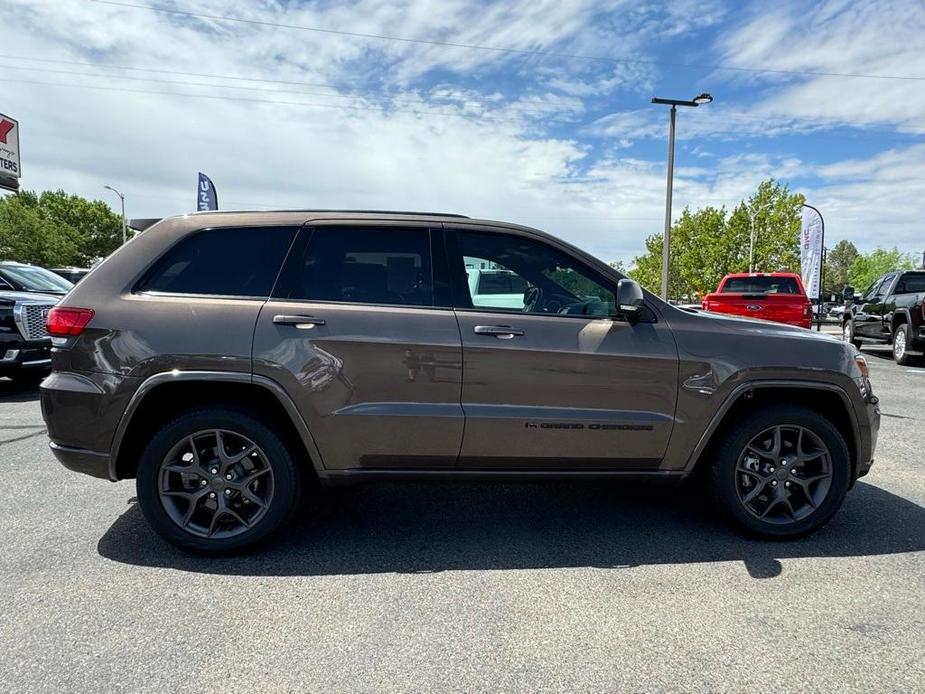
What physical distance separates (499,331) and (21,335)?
7220mm

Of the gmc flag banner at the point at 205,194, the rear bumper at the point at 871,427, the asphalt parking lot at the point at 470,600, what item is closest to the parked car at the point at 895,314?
the asphalt parking lot at the point at 470,600

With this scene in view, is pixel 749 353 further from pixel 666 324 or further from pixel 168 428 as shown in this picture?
pixel 168 428

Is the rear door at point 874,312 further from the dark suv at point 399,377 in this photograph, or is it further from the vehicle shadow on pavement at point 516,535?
the dark suv at point 399,377

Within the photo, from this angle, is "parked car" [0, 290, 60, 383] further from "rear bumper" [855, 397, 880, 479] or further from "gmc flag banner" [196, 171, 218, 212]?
"gmc flag banner" [196, 171, 218, 212]

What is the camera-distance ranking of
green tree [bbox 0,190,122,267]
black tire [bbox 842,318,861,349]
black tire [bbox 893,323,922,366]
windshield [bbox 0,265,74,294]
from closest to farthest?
windshield [bbox 0,265,74,294] < black tire [bbox 893,323,922,366] < black tire [bbox 842,318,861,349] < green tree [bbox 0,190,122,267]

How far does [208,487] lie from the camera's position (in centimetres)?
305

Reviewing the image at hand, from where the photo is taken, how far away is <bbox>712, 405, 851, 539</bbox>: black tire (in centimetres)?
324

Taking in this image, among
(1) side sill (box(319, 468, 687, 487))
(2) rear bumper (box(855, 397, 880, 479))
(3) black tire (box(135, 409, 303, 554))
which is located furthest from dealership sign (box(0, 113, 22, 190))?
(2) rear bumper (box(855, 397, 880, 479))

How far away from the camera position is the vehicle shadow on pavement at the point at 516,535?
120 inches

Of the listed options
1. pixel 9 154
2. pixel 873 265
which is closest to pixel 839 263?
pixel 873 265

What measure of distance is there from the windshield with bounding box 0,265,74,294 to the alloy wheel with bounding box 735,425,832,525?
29.2 ft

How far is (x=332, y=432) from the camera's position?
3.02 m

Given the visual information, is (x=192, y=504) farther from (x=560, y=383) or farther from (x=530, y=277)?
(x=530, y=277)

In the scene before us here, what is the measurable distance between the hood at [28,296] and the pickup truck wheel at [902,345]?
1439 centimetres
